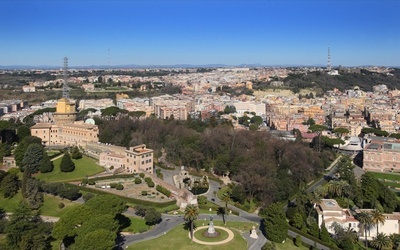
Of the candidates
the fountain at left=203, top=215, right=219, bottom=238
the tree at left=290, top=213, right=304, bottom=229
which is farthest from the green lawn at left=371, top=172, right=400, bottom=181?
the fountain at left=203, top=215, right=219, bottom=238

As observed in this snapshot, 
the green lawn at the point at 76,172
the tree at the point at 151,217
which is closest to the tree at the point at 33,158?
the green lawn at the point at 76,172

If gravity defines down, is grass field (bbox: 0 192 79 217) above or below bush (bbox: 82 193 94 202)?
below

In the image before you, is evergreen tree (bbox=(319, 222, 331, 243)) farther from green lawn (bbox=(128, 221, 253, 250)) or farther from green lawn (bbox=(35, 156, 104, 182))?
green lawn (bbox=(35, 156, 104, 182))

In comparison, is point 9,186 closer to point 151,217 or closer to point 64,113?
point 151,217

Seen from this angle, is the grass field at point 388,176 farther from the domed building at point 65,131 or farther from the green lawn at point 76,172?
the domed building at point 65,131

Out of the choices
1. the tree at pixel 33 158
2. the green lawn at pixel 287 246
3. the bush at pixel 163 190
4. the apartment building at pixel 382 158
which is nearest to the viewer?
the green lawn at pixel 287 246
